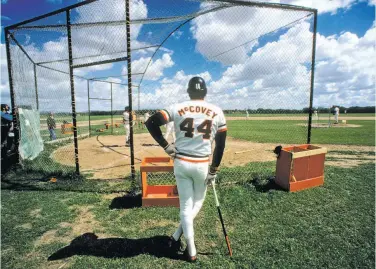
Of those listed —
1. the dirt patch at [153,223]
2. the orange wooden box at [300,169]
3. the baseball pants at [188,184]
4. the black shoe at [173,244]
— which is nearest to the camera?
the baseball pants at [188,184]

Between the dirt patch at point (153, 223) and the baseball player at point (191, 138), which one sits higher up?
the baseball player at point (191, 138)

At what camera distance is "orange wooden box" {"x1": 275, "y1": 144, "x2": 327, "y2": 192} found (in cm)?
538

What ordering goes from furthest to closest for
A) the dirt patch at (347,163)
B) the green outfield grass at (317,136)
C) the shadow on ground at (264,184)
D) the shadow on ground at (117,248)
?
1. the green outfield grass at (317,136)
2. the dirt patch at (347,163)
3. the shadow on ground at (264,184)
4. the shadow on ground at (117,248)

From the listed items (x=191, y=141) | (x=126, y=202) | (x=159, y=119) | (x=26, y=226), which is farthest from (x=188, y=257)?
(x=26, y=226)

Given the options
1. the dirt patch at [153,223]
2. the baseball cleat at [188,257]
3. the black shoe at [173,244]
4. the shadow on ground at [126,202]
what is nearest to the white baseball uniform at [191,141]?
the baseball cleat at [188,257]

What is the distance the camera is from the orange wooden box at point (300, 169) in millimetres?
5379

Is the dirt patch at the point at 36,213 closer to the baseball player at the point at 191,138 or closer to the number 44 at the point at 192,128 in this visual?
the baseball player at the point at 191,138

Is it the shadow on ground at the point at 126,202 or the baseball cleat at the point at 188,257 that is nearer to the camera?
the baseball cleat at the point at 188,257

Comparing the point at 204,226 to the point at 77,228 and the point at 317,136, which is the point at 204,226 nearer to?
the point at 77,228

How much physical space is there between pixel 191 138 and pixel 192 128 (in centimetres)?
13

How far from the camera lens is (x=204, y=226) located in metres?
3.97

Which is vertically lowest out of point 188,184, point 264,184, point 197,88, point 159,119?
point 264,184

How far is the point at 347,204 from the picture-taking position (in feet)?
15.5

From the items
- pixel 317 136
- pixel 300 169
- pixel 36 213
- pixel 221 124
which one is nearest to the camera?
pixel 221 124
